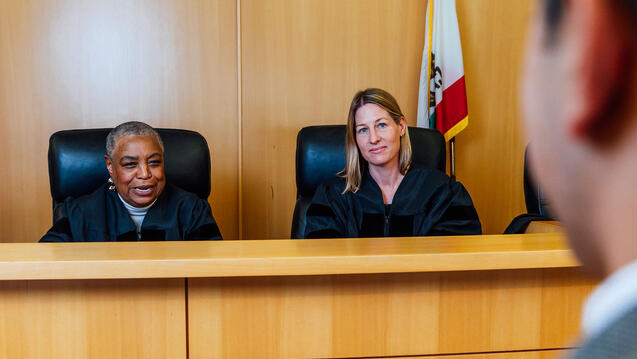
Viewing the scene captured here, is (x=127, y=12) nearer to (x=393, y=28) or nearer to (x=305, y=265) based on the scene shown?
Result: (x=393, y=28)

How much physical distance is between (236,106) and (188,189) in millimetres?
1154

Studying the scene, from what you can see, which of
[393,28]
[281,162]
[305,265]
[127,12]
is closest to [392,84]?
[393,28]

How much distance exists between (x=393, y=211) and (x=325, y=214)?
0.29 metres

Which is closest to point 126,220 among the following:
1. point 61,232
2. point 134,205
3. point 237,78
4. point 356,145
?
point 134,205

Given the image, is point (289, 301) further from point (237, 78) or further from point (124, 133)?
point (237, 78)

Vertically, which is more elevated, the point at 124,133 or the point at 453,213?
the point at 124,133

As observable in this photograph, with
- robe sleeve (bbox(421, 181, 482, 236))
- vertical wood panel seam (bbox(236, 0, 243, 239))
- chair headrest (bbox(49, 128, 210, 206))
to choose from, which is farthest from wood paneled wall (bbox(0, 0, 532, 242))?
robe sleeve (bbox(421, 181, 482, 236))

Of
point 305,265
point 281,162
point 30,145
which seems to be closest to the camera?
point 305,265

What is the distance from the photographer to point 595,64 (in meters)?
0.20

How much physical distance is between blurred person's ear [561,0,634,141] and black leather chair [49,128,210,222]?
2527mm

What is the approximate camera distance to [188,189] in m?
2.73

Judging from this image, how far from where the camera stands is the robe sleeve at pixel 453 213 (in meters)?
2.65

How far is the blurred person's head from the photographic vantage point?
7.8 inches

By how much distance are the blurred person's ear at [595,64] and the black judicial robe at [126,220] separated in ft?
8.03
